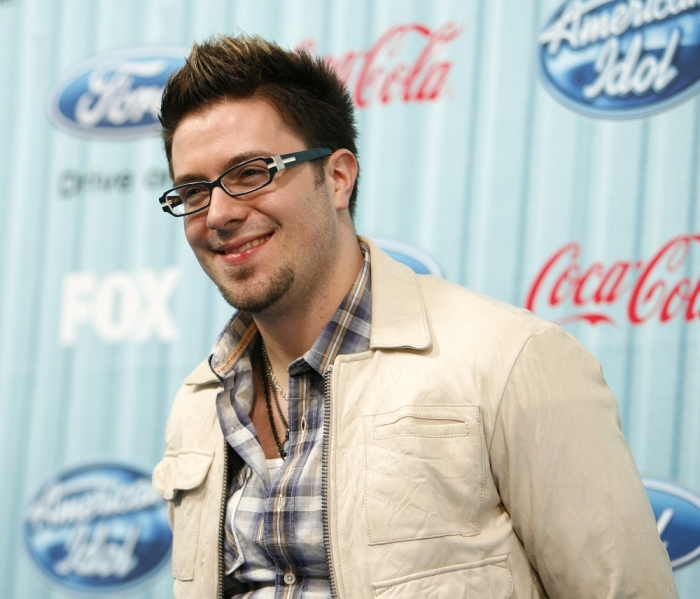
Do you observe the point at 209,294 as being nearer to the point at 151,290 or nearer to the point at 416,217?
the point at 151,290

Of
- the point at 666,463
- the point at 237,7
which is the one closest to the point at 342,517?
the point at 666,463

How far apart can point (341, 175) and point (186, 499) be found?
638 mm

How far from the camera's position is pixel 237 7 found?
7.45 feet

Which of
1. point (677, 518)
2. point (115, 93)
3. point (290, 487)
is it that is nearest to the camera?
point (290, 487)

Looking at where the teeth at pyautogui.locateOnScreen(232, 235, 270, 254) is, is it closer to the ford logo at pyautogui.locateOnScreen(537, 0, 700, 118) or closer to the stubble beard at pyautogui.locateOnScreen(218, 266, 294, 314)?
the stubble beard at pyautogui.locateOnScreen(218, 266, 294, 314)

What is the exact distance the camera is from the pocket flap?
50.3 inches

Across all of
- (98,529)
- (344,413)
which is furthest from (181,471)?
(98,529)

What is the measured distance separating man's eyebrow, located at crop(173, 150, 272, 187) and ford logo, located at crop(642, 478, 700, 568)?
1.29 meters

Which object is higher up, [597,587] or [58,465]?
[597,587]

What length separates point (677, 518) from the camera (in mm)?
1834

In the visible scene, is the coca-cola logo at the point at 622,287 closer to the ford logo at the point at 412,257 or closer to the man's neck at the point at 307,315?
the ford logo at the point at 412,257

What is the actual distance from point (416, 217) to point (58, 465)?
52.3 inches

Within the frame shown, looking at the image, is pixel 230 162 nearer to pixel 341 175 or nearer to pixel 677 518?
pixel 341 175

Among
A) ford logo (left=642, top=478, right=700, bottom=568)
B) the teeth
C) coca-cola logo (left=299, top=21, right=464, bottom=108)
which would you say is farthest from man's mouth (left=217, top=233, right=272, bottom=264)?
ford logo (left=642, top=478, right=700, bottom=568)
